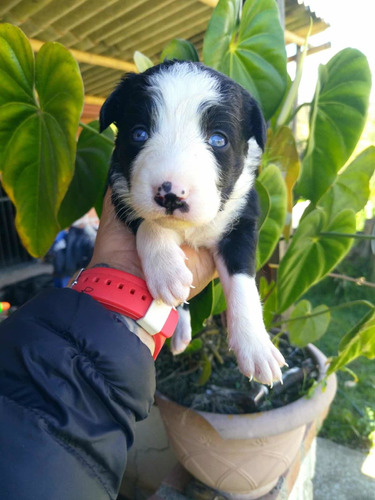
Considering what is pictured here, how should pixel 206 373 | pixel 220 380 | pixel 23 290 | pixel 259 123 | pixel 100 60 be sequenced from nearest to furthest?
pixel 259 123 → pixel 206 373 → pixel 220 380 → pixel 100 60 → pixel 23 290

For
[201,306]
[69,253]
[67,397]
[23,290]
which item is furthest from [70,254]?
[67,397]

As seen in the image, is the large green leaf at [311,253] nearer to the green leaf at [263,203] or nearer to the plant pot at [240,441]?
the green leaf at [263,203]

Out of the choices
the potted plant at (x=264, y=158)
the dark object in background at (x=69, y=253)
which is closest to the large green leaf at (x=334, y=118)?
the potted plant at (x=264, y=158)

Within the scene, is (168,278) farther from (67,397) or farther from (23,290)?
(23,290)

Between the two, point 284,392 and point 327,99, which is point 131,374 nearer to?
point 284,392

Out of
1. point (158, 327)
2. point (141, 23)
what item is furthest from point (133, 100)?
point (141, 23)

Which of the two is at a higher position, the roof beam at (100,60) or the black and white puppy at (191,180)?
the roof beam at (100,60)
